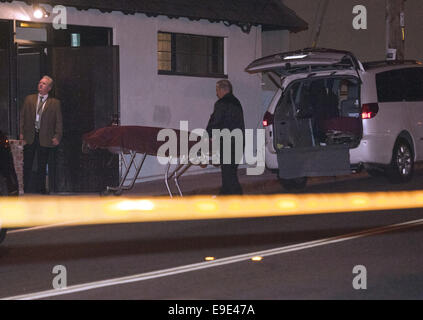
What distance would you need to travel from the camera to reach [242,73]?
20297 mm

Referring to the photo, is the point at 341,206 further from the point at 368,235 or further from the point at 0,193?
the point at 0,193

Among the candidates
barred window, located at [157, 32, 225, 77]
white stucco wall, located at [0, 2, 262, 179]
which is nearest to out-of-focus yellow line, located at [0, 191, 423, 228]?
white stucco wall, located at [0, 2, 262, 179]

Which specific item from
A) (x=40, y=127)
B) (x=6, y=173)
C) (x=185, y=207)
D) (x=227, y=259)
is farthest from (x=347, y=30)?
(x=227, y=259)

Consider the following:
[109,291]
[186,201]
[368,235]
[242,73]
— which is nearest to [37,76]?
[186,201]

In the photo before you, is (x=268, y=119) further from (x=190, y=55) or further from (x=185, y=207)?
(x=190, y=55)

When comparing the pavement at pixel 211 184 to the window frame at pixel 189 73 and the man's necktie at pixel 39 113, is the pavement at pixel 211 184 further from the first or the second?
the window frame at pixel 189 73

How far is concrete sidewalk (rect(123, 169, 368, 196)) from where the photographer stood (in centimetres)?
1617

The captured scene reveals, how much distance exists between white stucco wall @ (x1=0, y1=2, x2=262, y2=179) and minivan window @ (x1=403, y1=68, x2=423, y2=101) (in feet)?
15.1

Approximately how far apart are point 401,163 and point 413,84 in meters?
1.49

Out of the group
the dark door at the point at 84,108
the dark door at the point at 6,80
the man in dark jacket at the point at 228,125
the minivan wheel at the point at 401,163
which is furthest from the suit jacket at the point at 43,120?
the minivan wheel at the point at 401,163

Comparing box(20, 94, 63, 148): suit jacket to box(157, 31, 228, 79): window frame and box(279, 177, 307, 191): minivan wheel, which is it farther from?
box(279, 177, 307, 191): minivan wheel

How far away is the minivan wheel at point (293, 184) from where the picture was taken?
16361mm

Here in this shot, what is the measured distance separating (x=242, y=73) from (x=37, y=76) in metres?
5.12
